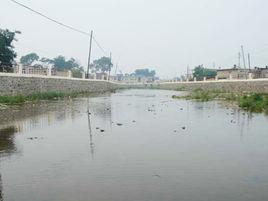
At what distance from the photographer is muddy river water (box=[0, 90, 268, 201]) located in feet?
20.8

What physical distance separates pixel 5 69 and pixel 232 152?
2361 centimetres

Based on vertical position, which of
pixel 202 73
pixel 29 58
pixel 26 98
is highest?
pixel 29 58

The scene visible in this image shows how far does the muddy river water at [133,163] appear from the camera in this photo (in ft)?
20.8

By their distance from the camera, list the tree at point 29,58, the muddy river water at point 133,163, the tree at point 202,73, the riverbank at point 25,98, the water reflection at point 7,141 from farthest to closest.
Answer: the tree at point 29,58
the tree at point 202,73
the riverbank at point 25,98
the water reflection at point 7,141
the muddy river water at point 133,163

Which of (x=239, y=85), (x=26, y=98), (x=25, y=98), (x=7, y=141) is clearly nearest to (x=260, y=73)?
(x=239, y=85)

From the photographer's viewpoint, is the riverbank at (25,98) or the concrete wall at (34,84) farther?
the concrete wall at (34,84)

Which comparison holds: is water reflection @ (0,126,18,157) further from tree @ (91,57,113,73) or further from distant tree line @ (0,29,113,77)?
tree @ (91,57,113,73)

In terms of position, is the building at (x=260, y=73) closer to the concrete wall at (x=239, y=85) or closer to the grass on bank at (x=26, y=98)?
the concrete wall at (x=239, y=85)

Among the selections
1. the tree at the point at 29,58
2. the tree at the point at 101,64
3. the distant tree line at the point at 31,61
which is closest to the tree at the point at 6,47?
the distant tree line at the point at 31,61

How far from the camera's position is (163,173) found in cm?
762

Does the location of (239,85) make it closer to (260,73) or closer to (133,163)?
(260,73)

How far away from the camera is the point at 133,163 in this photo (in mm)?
8523

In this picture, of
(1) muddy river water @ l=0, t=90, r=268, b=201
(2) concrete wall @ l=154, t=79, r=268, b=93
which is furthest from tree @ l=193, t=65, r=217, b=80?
(1) muddy river water @ l=0, t=90, r=268, b=201

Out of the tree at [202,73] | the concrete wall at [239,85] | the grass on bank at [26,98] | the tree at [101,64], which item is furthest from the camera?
the tree at [101,64]
